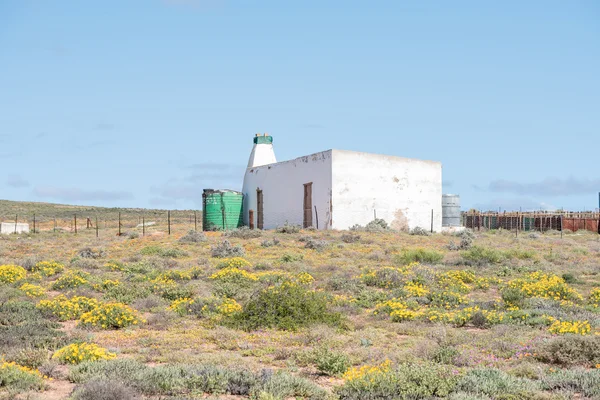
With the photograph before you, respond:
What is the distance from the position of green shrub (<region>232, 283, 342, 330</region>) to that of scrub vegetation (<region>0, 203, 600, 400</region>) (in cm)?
3

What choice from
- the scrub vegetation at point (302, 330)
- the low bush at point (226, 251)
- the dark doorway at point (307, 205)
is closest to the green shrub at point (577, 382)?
the scrub vegetation at point (302, 330)

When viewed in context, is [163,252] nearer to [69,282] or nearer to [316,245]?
[316,245]

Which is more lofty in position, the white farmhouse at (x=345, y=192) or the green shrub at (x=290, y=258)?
the white farmhouse at (x=345, y=192)

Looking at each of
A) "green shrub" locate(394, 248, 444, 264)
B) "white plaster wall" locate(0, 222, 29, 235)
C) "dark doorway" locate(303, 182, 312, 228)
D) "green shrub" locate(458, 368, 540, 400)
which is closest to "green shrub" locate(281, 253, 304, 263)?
"green shrub" locate(394, 248, 444, 264)

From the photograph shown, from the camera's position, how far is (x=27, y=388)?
274 inches

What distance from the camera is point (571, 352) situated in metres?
8.27

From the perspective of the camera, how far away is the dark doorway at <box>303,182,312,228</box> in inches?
1310

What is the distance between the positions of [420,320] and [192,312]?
4.41 m

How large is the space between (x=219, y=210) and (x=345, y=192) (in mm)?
8732

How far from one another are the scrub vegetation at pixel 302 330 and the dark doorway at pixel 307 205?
1152 centimetres

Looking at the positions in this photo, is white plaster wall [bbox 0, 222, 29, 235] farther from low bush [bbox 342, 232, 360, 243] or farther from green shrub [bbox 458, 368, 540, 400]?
green shrub [bbox 458, 368, 540, 400]

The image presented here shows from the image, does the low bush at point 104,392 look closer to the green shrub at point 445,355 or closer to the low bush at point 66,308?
the green shrub at point 445,355

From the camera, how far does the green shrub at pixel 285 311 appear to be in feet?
36.3

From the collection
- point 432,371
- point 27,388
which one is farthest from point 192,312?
point 432,371
